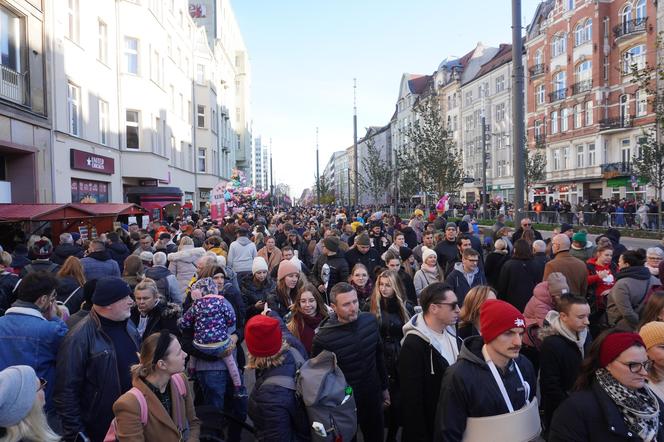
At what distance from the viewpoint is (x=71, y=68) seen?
57.1 feet

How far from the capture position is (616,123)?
3997 centimetres

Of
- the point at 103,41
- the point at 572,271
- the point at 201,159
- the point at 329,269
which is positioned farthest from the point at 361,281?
the point at 201,159

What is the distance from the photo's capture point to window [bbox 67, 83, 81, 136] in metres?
17.7

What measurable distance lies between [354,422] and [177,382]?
117 centimetres

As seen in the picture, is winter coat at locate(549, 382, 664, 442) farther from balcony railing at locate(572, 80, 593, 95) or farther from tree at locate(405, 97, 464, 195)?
balcony railing at locate(572, 80, 593, 95)

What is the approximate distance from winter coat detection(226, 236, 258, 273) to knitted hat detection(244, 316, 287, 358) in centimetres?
563

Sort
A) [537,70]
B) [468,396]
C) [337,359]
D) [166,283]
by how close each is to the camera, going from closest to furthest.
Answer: [468,396], [337,359], [166,283], [537,70]

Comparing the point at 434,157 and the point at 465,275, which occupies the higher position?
the point at 434,157

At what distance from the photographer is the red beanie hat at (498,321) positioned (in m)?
2.93

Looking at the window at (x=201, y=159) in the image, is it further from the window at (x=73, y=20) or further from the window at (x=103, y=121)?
the window at (x=73, y=20)

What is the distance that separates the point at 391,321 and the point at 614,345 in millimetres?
2373

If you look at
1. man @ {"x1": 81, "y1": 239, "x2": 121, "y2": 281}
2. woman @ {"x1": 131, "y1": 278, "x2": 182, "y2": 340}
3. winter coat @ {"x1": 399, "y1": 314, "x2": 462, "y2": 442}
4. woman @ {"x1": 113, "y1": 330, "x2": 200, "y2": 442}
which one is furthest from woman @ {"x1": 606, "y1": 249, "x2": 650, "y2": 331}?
man @ {"x1": 81, "y1": 239, "x2": 121, "y2": 281}

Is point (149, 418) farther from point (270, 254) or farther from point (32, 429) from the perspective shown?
point (270, 254)

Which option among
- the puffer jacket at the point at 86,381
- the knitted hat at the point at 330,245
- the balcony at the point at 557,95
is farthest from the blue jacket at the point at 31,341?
the balcony at the point at 557,95
